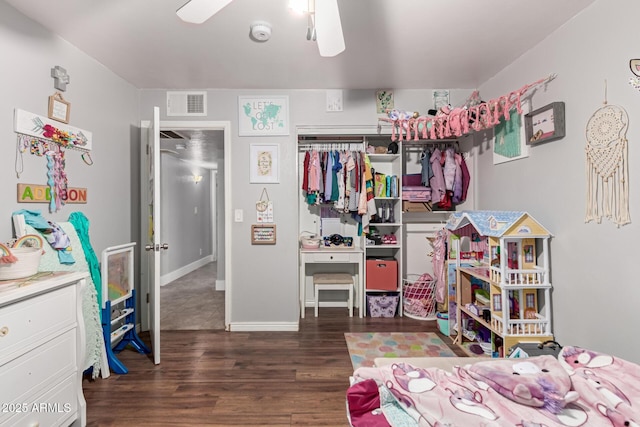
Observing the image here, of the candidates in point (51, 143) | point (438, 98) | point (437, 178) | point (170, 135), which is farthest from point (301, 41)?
point (170, 135)

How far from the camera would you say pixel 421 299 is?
10.6 feet

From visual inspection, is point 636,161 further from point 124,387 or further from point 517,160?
point 124,387

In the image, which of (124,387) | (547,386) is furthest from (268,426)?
(547,386)

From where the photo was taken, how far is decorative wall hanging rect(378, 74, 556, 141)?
2219mm

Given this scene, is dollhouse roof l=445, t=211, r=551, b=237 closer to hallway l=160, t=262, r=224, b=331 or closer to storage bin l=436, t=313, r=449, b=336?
storage bin l=436, t=313, r=449, b=336

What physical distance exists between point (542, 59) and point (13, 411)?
363 centimetres

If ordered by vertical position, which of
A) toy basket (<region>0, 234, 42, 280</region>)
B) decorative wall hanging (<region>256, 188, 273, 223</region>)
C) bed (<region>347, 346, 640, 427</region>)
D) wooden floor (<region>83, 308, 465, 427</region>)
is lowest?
wooden floor (<region>83, 308, 465, 427</region>)

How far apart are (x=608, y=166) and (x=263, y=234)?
2.61 m

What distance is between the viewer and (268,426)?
1633mm

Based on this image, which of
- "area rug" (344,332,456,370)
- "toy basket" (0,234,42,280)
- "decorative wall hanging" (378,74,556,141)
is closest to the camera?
"toy basket" (0,234,42,280)

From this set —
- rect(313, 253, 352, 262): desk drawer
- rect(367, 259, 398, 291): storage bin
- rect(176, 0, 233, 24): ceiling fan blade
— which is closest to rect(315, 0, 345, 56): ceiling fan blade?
rect(176, 0, 233, 24): ceiling fan blade

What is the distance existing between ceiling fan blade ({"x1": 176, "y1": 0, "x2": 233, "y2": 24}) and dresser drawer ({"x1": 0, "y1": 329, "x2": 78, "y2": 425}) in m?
1.66

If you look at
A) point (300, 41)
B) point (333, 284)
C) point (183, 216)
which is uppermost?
point (300, 41)

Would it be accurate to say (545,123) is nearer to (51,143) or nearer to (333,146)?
(333,146)
